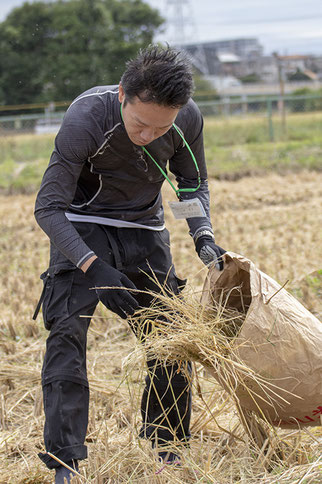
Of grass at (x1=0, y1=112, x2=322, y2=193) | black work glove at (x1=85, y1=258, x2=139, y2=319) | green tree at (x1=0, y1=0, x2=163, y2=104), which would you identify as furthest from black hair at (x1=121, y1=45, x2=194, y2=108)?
green tree at (x1=0, y1=0, x2=163, y2=104)

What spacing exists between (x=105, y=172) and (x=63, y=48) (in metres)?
30.1

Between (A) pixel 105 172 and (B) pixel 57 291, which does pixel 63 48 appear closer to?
(A) pixel 105 172

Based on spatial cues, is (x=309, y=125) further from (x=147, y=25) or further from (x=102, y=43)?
(x=147, y=25)

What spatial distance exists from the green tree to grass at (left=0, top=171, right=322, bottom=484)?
17859mm

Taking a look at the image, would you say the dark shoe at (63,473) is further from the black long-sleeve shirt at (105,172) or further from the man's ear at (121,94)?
the man's ear at (121,94)

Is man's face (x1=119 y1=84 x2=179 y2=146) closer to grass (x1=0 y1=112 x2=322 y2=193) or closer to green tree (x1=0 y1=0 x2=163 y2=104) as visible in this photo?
grass (x1=0 y1=112 x2=322 y2=193)

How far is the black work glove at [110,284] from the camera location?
2361mm

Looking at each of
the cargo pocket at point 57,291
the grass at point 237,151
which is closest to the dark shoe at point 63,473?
the cargo pocket at point 57,291

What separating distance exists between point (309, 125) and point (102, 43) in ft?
51.1

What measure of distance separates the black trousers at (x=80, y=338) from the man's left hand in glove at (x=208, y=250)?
0.54 feet

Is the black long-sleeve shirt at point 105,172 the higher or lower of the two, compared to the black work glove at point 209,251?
higher

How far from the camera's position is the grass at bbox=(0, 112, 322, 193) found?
36.9ft

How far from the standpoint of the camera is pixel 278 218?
24.4ft

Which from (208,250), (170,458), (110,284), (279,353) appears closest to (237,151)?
(208,250)
